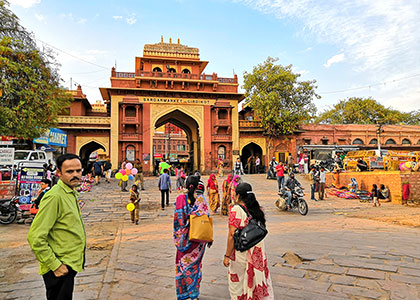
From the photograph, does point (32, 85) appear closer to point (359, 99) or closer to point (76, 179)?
point (76, 179)

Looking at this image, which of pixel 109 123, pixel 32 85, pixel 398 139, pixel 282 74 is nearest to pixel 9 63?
pixel 32 85

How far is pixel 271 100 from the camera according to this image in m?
23.5

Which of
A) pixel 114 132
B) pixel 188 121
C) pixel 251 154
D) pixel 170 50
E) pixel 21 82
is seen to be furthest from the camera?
pixel 251 154

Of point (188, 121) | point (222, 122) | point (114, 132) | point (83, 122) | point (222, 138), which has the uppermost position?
point (188, 121)

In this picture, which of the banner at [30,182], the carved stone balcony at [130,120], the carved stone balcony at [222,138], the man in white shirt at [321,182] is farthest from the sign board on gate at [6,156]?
the carved stone balcony at [222,138]

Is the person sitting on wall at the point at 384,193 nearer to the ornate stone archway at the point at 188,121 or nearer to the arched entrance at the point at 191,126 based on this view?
the ornate stone archway at the point at 188,121

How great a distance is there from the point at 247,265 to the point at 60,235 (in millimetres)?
1598

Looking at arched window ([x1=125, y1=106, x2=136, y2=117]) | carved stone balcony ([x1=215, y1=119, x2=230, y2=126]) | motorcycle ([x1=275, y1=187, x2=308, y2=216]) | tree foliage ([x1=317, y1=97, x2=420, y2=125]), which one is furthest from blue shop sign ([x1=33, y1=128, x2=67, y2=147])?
tree foliage ([x1=317, y1=97, x2=420, y2=125])

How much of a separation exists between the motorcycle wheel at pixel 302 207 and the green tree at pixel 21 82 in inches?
446

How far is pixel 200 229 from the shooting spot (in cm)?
290

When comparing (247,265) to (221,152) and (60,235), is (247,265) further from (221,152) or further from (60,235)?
(221,152)

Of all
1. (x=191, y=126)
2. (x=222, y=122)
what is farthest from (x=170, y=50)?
(x=222, y=122)

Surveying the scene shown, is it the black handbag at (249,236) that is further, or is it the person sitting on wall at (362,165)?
the person sitting on wall at (362,165)

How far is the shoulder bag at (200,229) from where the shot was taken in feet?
9.45
